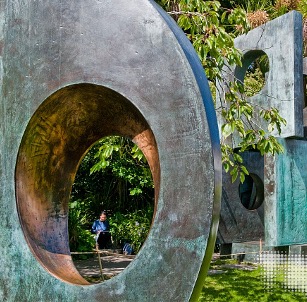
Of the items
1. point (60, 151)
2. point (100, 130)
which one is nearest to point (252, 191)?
point (100, 130)

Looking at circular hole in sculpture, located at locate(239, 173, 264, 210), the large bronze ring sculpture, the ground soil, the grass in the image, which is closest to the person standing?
the ground soil

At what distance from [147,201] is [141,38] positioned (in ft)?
37.4

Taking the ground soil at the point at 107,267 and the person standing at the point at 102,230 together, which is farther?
the person standing at the point at 102,230

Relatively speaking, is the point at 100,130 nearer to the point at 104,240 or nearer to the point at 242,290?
the point at 242,290

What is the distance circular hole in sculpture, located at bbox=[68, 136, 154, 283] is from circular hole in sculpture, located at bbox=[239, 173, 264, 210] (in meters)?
2.22

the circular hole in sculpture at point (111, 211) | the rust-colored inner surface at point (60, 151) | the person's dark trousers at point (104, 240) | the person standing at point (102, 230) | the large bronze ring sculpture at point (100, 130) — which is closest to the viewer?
the large bronze ring sculpture at point (100, 130)

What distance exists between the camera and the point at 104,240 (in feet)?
44.1

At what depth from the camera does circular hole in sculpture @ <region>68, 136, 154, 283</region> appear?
1301 cm

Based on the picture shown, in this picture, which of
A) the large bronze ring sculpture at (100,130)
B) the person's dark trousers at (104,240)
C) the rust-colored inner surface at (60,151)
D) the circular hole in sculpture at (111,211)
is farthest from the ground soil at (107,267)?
the large bronze ring sculpture at (100,130)

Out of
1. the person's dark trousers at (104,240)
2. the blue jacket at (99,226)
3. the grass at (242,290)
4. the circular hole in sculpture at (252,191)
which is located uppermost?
the circular hole in sculpture at (252,191)

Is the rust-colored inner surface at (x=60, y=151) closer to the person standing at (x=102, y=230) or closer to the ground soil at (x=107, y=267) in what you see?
the ground soil at (x=107, y=267)

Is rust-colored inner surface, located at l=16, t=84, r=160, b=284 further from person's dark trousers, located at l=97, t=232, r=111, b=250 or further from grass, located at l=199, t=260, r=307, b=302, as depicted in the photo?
person's dark trousers, located at l=97, t=232, r=111, b=250

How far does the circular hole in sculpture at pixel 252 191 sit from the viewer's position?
1253 cm

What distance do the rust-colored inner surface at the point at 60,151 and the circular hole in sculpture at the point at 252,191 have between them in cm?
866
